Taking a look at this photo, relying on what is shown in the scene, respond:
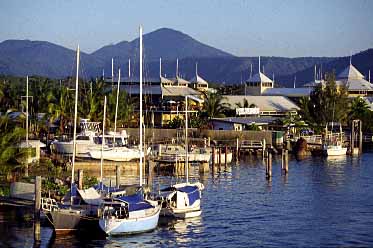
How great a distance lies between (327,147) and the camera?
87500 mm

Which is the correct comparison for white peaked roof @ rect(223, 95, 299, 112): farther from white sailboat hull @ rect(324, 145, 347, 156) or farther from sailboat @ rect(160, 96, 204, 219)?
sailboat @ rect(160, 96, 204, 219)

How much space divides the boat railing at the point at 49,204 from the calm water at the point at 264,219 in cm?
131

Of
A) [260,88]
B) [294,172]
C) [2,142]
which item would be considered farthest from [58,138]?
[260,88]

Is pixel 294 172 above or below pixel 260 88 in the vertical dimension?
below

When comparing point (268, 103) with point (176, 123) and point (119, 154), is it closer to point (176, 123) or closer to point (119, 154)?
point (176, 123)

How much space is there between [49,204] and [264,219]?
1244 centimetres

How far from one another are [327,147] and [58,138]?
102 feet

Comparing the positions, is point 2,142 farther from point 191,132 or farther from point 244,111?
point 244,111

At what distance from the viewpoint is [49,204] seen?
128 ft

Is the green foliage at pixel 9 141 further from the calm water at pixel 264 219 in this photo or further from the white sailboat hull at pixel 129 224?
the white sailboat hull at pixel 129 224

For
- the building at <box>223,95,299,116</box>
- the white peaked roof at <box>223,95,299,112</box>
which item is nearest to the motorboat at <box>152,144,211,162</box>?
the building at <box>223,95,299,116</box>

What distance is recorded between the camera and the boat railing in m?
38.8

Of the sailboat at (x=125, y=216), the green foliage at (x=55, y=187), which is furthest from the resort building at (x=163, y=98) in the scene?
the sailboat at (x=125, y=216)

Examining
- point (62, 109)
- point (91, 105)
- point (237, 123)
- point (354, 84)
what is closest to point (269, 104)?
point (237, 123)
